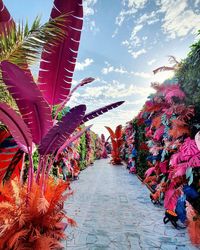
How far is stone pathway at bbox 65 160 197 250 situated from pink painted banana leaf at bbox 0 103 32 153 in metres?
1.65

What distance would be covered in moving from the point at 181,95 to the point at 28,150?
102 inches

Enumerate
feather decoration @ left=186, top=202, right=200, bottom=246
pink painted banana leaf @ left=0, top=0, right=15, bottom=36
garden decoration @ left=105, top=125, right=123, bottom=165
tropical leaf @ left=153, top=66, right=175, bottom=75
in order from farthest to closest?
garden decoration @ left=105, top=125, right=123, bottom=165
tropical leaf @ left=153, top=66, right=175, bottom=75
feather decoration @ left=186, top=202, right=200, bottom=246
pink painted banana leaf @ left=0, top=0, right=15, bottom=36

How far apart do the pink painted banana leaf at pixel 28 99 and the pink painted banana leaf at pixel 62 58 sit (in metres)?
0.47

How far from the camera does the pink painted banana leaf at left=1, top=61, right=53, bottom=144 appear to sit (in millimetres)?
1821

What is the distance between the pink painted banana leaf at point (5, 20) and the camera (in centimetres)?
235

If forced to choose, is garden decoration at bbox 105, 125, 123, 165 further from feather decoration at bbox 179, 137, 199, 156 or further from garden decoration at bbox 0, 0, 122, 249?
garden decoration at bbox 0, 0, 122, 249

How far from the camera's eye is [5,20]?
2445 mm

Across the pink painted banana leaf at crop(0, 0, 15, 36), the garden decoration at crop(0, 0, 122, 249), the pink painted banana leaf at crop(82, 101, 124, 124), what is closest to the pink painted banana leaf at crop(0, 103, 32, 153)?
the garden decoration at crop(0, 0, 122, 249)

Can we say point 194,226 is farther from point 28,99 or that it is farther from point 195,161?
point 28,99

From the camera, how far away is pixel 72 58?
8.45ft

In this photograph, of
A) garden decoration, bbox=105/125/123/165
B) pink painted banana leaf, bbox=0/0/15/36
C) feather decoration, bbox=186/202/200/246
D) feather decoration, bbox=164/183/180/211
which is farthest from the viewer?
garden decoration, bbox=105/125/123/165

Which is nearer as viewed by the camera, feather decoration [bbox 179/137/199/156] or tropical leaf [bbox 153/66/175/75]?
feather decoration [bbox 179/137/199/156]

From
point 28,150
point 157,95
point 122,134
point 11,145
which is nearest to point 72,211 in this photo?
point 11,145

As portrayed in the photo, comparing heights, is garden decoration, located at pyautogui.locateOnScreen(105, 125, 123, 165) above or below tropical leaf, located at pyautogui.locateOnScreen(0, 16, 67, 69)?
below
